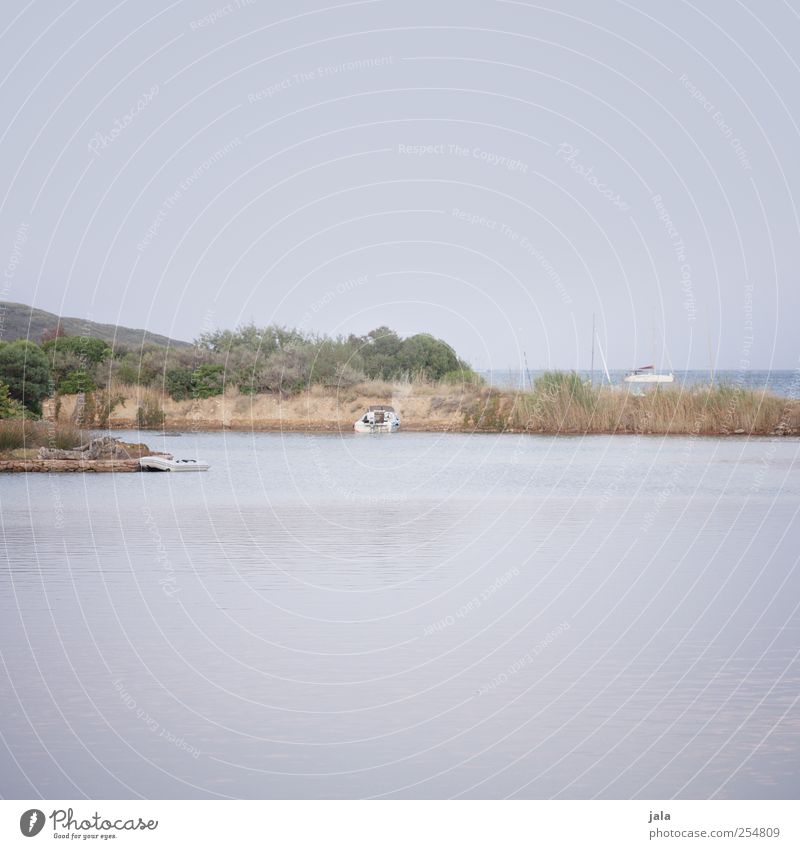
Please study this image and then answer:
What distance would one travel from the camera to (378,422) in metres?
50.4

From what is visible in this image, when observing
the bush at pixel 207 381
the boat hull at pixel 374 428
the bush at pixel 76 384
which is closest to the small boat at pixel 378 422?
the boat hull at pixel 374 428

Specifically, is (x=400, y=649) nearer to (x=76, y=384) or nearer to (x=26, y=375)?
Answer: (x=26, y=375)

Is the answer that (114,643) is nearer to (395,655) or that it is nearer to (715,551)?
(395,655)

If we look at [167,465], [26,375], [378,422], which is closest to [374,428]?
[378,422]

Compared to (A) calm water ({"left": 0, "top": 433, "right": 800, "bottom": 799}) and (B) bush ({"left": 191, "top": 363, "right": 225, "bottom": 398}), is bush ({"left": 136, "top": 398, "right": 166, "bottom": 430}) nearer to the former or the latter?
(B) bush ({"left": 191, "top": 363, "right": 225, "bottom": 398})

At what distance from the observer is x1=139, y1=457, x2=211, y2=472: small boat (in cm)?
3020

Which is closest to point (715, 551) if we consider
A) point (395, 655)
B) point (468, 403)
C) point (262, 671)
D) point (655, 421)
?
point (395, 655)

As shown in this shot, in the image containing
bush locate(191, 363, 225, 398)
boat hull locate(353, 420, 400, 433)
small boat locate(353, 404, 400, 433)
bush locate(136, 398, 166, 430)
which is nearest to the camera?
bush locate(136, 398, 166, 430)

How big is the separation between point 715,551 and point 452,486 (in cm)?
1053

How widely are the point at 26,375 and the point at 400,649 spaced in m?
32.9

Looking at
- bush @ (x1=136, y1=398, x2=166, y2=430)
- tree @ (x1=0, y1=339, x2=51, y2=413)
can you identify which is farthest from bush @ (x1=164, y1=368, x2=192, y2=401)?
tree @ (x1=0, y1=339, x2=51, y2=413)

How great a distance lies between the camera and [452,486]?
26.7 metres

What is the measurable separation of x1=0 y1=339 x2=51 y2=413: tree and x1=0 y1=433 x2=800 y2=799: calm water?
18.7m
